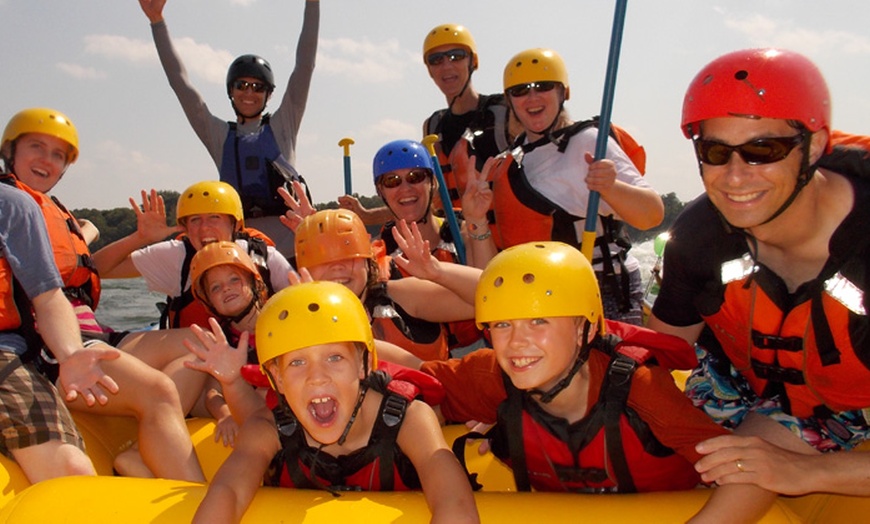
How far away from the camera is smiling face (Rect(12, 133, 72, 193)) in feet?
12.7

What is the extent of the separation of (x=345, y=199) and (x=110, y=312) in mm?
11438

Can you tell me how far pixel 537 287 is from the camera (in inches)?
93.7

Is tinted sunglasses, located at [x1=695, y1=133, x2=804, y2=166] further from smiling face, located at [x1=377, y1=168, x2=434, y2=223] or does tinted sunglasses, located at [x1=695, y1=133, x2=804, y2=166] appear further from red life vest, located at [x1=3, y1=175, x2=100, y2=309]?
red life vest, located at [x1=3, y1=175, x2=100, y2=309]

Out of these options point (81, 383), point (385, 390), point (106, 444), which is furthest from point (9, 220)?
point (385, 390)

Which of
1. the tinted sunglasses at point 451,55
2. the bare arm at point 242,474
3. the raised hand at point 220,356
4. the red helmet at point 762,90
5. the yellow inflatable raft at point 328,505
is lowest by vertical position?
the yellow inflatable raft at point 328,505

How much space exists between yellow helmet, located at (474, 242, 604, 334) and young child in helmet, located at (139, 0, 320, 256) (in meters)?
3.26

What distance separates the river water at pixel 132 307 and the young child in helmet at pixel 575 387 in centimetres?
825

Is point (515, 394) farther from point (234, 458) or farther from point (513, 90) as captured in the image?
point (513, 90)

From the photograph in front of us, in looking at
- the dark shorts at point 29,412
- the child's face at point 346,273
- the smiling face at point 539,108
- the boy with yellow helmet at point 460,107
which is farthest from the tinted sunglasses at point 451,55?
the dark shorts at point 29,412

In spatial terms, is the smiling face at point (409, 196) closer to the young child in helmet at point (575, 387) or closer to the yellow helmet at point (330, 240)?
the yellow helmet at point (330, 240)

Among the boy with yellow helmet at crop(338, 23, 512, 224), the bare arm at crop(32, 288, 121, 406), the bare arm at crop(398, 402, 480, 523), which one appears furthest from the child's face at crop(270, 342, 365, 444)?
the boy with yellow helmet at crop(338, 23, 512, 224)

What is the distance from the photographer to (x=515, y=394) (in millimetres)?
2580

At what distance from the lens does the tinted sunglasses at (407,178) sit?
4.25 meters

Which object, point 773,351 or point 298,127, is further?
point 298,127
